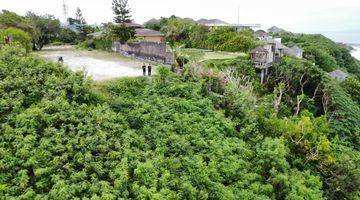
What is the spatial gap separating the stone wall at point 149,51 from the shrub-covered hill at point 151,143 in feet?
15.2

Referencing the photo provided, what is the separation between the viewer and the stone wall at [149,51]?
2270 centimetres

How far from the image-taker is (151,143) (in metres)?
13.3

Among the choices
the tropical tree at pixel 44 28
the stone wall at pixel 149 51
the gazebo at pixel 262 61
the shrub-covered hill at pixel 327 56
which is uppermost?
the tropical tree at pixel 44 28

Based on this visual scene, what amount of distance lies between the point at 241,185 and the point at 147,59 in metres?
14.2

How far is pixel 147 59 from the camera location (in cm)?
2466

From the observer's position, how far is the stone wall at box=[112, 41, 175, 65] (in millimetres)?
22703

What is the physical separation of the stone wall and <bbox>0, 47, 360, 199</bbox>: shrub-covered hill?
465 cm

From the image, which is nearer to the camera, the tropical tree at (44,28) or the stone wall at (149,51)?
the stone wall at (149,51)

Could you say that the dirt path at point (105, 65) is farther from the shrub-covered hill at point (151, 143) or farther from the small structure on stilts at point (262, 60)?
the small structure on stilts at point (262, 60)

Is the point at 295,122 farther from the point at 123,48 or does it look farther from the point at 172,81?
the point at 123,48

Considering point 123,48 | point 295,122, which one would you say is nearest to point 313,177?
point 295,122

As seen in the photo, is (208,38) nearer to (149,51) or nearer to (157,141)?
(149,51)

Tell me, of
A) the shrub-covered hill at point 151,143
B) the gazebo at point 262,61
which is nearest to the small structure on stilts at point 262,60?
the gazebo at point 262,61

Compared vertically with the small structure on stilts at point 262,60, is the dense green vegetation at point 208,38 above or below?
above
